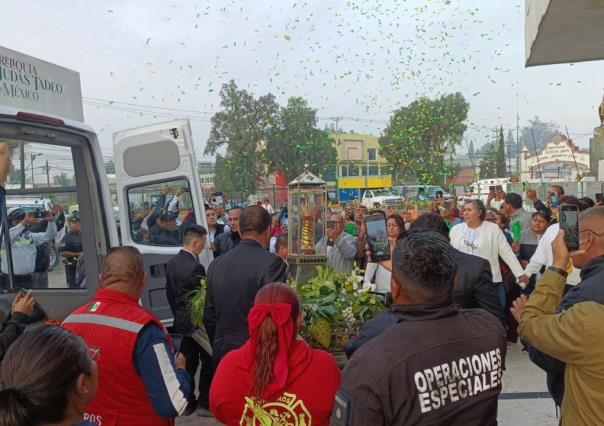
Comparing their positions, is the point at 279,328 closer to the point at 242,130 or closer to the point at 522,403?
the point at 522,403

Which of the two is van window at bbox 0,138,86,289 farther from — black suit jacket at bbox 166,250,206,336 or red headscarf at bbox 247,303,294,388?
red headscarf at bbox 247,303,294,388

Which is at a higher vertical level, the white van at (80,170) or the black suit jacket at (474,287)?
the white van at (80,170)

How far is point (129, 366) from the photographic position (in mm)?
2514

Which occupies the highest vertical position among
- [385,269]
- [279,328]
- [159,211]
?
[159,211]

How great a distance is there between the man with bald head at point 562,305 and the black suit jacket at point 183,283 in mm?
3126

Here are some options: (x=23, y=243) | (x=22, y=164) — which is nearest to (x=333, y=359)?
(x=22, y=164)

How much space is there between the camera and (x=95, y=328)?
254cm

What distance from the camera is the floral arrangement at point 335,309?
377cm

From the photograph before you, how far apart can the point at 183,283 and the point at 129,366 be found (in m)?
2.62

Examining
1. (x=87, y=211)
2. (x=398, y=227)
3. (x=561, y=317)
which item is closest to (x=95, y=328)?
(x=561, y=317)

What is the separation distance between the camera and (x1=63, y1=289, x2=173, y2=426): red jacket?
8.20 feet

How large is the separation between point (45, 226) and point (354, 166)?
211 ft

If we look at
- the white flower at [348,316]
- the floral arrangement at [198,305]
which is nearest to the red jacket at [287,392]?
the white flower at [348,316]

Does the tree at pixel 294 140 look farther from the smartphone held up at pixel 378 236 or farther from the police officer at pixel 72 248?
the smartphone held up at pixel 378 236
